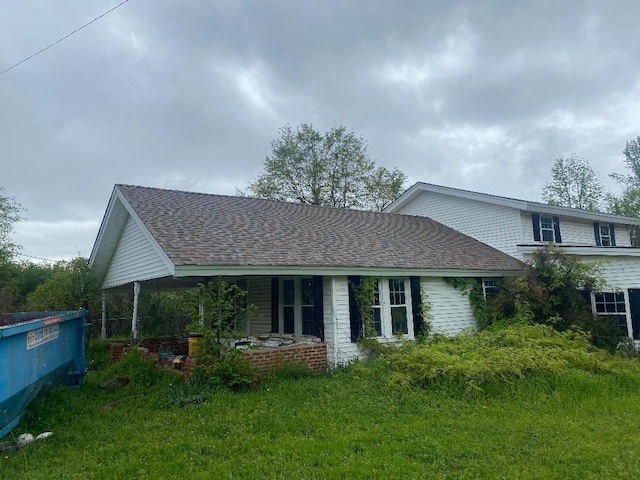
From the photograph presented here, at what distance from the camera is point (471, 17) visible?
35.7 ft

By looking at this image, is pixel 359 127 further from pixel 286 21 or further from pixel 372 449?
pixel 372 449

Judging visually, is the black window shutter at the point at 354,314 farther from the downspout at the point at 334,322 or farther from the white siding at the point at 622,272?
the white siding at the point at 622,272

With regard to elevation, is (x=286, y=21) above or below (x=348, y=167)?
below

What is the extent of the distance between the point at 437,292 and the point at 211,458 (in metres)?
9.22

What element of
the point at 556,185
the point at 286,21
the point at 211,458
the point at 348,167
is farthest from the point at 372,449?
the point at 556,185

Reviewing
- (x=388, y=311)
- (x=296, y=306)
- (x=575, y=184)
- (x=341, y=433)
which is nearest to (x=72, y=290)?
(x=296, y=306)

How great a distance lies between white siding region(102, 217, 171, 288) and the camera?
10.8m

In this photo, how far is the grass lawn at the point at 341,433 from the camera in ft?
16.0

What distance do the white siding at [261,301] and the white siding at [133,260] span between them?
348cm

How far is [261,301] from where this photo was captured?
13656mm

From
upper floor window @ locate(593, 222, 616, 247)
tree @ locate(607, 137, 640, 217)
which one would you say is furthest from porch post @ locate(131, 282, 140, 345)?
tree @ locate(607, 137, 640, 217)

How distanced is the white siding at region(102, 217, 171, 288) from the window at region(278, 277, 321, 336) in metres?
3.66

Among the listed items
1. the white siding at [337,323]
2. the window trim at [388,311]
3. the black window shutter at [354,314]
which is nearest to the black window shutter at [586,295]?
the window trim at [388,311]

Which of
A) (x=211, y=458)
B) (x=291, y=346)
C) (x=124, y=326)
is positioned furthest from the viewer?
(x=124, y=326)
